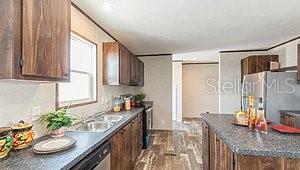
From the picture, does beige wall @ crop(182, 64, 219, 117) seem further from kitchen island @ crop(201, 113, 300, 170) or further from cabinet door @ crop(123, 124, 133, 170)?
kitchen island @ crop(201, 113, 300, 170)

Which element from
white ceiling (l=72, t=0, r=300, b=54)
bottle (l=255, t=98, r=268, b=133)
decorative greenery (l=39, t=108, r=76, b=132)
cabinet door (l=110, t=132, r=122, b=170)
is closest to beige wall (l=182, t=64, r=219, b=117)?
white ceiling (l=72, t=0, r=300, b=54)

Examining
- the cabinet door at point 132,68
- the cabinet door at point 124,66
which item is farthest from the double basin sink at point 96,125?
the cabinet door at point 132,68

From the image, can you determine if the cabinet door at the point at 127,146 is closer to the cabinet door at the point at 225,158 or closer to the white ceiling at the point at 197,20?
the cabinet door at the point at 225,158

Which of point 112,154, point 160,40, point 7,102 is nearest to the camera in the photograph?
point 7,102

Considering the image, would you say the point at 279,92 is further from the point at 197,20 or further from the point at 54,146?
the point at 54,146

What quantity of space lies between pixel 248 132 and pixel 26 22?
1956 millimetres

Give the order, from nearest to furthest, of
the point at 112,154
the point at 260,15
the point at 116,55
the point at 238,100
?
the point at 112,154 < the point at 260,15 < the point at 116,55 < the point at 238,100

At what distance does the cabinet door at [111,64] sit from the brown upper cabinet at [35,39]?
1.80 m

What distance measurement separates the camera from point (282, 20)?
3.48m

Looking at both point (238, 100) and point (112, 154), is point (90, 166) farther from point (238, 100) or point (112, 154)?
point (238, 100)

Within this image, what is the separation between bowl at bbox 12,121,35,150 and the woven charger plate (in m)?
0.08

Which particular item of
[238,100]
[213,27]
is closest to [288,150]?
[213,27]

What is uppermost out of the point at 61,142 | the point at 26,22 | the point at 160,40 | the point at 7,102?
the point at 160,40

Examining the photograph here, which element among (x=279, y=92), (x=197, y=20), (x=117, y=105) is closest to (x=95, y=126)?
(x=117, y=105)
